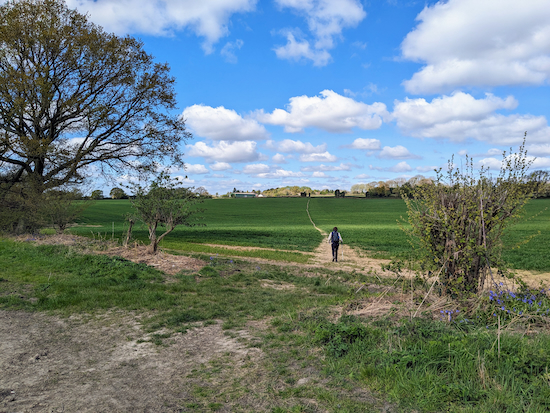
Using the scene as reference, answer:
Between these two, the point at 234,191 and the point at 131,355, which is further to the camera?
the point at 234,191

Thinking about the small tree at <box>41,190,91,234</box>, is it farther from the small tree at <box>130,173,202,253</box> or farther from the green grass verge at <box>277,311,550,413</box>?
the green grass verge at <box>277,311,550,413</box>

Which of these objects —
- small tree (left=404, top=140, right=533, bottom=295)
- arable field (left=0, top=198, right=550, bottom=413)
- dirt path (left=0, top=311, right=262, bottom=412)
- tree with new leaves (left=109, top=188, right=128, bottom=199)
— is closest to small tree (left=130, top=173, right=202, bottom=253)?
tree with new leaves (left=109, top=188, right=128, bottom=199)

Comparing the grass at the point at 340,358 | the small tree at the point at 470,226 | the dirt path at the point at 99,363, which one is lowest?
the dirt path at the point at 99,363

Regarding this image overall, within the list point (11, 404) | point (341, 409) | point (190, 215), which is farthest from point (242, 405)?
point (190, 215)

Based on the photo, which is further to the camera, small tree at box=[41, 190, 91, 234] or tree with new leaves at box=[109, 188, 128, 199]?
small tree at box=[41, 190, 91, 234]

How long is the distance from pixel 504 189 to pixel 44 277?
13.3 meters

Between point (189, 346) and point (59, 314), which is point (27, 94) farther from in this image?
point (189, 346)

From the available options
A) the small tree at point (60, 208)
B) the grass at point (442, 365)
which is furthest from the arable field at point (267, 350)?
the small tree at point (60, 208)

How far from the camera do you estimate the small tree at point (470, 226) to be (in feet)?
23.4

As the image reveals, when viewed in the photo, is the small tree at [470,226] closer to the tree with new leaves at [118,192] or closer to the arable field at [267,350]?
the arable field at [267,350]

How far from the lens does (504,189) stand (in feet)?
24.5

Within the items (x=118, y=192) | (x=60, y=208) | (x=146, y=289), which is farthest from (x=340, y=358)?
(x=60, y=208)

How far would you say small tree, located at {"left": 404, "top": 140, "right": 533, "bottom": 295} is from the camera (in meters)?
7.12

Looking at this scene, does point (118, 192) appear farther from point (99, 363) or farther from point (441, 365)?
point (441, 365)
